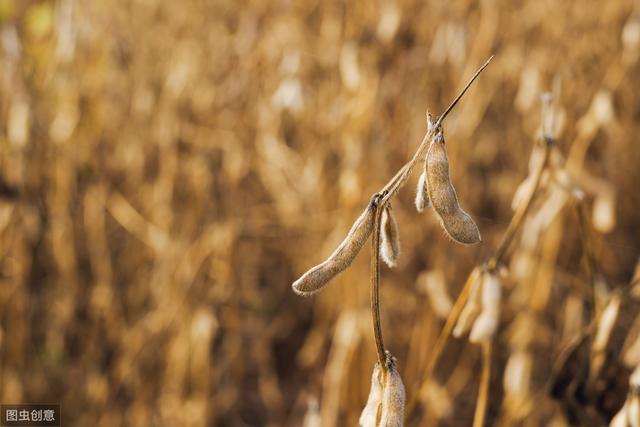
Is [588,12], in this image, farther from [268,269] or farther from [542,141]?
[542,141]

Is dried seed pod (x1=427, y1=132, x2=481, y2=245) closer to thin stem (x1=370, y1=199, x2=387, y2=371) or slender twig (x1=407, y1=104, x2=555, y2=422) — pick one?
thin stem (x1=370, y1=199, x2=387, y2=371)

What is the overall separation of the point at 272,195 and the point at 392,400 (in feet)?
5.79

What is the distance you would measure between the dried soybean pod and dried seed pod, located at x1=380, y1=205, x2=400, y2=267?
77mm

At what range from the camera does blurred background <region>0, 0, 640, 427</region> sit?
1536 mm

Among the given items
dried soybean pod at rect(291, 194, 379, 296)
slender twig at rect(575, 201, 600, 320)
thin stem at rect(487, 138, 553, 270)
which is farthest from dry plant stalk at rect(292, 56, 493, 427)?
slender twig at rect(575, 201, 600, 320)

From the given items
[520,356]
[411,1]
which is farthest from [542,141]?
[411,1]

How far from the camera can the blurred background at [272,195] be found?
154 cm

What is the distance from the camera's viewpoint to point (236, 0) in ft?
7.54

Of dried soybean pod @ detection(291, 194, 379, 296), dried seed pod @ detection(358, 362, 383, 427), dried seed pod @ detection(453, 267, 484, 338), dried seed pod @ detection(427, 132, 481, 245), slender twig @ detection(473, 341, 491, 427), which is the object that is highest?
dried seed pod @ detection(427, 132, 481, 245)

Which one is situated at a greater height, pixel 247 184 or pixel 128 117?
pixel 128 117

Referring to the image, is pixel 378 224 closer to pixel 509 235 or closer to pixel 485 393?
pixel 509 235

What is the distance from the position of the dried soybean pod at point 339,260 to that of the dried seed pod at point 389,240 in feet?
0.25

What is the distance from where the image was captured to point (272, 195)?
2.35 metres

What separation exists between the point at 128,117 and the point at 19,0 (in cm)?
145
